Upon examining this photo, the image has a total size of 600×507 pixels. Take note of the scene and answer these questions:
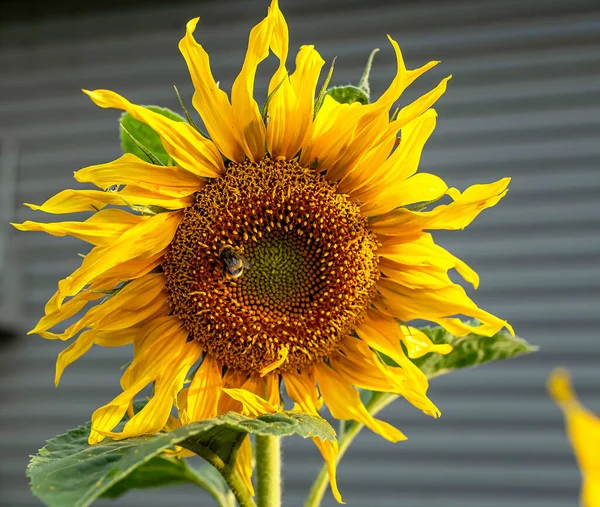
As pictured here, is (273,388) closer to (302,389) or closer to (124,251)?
(302,389)

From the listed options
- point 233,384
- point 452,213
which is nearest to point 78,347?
point 233,384

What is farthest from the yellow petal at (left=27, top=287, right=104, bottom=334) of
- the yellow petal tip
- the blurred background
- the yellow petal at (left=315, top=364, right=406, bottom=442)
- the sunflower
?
the blurred background

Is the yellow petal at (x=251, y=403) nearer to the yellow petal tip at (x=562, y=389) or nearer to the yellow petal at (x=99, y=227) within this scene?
the yellow petal at (x=99, y=227)

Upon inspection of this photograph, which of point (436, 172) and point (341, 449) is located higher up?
point (436, 172)

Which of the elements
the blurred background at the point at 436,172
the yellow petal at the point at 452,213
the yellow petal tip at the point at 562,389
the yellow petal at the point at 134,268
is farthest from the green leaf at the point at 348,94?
the blurred background at the point at 436,172

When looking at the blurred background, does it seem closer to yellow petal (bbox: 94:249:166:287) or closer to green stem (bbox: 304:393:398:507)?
green stem (bbox: 304:393:398:507)

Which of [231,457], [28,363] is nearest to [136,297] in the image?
[231,457]

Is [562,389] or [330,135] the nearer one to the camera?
[562,389]
